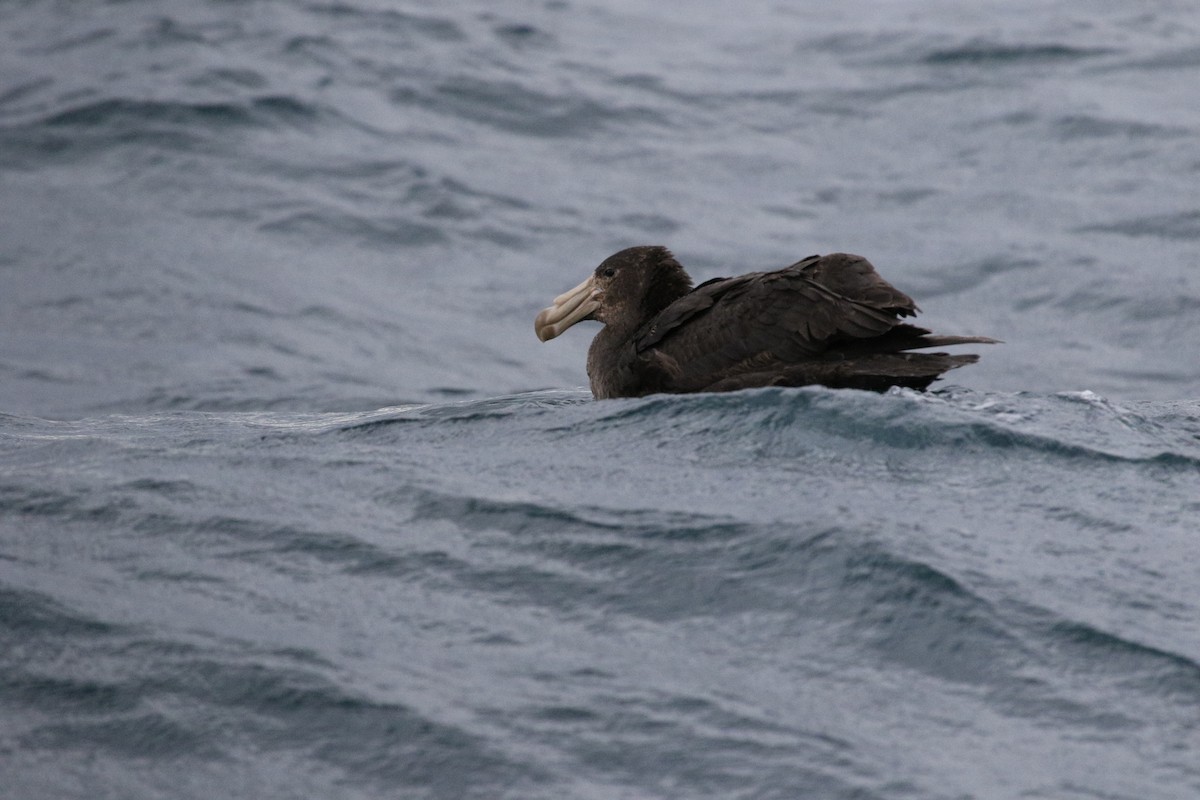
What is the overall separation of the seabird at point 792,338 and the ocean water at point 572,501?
0.34 metres

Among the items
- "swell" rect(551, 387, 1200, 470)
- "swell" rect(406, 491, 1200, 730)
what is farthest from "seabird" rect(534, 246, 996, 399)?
"swell" rect(406, 491, 1200, 730)

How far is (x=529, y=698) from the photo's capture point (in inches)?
234

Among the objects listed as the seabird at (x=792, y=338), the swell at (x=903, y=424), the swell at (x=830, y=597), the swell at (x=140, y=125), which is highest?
the swell at (x=140, y=125)

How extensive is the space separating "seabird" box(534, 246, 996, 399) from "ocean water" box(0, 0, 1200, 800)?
34 centimetres

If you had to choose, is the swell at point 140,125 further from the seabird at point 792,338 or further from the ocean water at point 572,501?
the seabird at point 792,338

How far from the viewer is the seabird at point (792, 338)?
8750 millimetres

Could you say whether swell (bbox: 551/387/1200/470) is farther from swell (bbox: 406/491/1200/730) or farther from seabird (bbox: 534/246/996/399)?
swell (bbox: 406/491/1200/730)

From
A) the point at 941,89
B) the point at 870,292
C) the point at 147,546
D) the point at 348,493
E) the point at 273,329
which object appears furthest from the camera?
the point at 941,89

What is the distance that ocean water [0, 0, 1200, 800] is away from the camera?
18.9 feet

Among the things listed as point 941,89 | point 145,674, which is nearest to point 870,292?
point 145,674

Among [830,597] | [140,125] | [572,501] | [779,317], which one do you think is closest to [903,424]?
[779,317]

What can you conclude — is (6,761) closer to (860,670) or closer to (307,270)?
(860,670)

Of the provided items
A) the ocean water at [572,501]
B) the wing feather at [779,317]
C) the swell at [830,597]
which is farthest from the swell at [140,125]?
the swell at [830,597]

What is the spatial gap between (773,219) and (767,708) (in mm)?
12933
